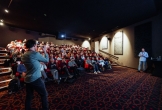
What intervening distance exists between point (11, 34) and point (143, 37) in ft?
35.0

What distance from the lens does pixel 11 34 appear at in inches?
326

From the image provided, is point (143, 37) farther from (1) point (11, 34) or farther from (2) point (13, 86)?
(1) point (11, 34)

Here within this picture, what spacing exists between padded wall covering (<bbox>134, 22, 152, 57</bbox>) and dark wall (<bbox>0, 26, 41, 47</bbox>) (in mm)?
9679

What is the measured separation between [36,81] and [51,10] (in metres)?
4.54

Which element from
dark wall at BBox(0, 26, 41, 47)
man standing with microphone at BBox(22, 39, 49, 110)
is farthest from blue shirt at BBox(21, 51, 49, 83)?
dark wall at BBox(0, 26, 41, 47)

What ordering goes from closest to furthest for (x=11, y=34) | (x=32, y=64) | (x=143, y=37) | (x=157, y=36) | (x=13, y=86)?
1. (x=32, y=64)
2. (x=13, y=86)
3. (x=157, y=36)
4. (x=143, y=37)
5. (x=11, y=34)

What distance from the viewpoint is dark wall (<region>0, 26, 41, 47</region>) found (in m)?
7.75

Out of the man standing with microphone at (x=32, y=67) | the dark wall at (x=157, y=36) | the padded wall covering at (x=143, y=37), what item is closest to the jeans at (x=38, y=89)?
the man standing with microphone at (x=32, y=67)

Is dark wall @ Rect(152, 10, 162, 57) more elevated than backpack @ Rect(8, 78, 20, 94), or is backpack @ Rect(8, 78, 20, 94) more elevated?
dark wall @ Rect(152, 10, 162, 57)

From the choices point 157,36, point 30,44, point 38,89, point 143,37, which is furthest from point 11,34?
point 157,36

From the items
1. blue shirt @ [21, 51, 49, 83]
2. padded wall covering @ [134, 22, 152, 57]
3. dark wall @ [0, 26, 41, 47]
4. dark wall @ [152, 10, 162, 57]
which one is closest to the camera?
blue shirt @ [21, 51, 49, 83]

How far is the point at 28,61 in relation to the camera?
1421 millimetres

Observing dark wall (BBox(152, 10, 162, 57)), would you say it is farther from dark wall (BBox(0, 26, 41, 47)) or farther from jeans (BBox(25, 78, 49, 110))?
dark wall (BBox(0, 26, 41, 47))

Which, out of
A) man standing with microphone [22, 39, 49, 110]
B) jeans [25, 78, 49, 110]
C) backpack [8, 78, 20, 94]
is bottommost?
backpack [8, 78, 20, 94]
